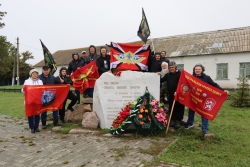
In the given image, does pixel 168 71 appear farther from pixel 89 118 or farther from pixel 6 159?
pixel 6 159

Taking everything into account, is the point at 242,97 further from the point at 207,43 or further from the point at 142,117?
the point at 207,43

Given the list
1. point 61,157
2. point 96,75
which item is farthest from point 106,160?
point 96,75

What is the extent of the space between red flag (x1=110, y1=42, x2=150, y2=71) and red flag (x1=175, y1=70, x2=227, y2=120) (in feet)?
6.23

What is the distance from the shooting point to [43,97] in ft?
22.2

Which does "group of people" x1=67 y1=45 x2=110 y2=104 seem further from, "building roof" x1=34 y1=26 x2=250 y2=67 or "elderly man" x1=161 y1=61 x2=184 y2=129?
"building roof" x1=34 y1=26 x2=250 y2=67

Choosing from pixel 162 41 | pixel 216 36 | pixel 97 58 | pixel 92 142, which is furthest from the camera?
pixel 162 41

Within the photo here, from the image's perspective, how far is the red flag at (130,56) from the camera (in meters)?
7.53

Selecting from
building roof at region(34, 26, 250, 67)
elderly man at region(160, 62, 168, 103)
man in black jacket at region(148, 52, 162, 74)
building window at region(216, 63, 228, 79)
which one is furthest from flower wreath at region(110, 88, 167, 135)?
building window at region(216, 63, 228, 79)

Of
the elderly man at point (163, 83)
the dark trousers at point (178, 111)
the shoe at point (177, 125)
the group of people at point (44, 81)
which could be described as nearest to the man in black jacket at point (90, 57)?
the group of people at point (44, 81)

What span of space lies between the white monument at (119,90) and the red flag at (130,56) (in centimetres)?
91

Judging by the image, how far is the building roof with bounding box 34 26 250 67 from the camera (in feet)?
69.7

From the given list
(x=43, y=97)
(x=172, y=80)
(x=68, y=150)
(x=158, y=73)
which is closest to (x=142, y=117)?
(x=172, y=80)

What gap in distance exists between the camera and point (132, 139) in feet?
18.5

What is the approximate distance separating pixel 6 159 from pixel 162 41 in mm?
23921
